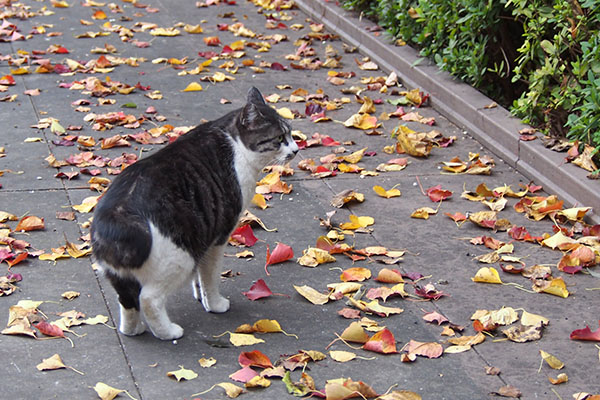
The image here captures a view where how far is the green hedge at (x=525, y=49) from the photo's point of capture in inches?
232

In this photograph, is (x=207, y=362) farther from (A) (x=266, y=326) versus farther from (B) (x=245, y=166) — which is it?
(B) (x=245, y=166)

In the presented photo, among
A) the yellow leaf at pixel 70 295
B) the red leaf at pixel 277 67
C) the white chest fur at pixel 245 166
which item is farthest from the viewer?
the red leaf at pixel 277 67

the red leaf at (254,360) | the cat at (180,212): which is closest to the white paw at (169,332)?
the cat at (180,212)

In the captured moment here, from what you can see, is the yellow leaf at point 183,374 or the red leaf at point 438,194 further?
the red leaf at point 438,194

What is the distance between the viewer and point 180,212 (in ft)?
13.2

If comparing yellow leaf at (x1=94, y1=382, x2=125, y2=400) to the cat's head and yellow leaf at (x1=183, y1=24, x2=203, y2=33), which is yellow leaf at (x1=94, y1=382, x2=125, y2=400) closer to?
the cat's head

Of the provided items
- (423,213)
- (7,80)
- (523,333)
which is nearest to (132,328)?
(523,333)

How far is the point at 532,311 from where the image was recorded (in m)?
4.50

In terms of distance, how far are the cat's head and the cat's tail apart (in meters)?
0.82

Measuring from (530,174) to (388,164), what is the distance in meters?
1.07

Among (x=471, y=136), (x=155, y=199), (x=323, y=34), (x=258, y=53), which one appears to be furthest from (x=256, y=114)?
(x=323, y=34)

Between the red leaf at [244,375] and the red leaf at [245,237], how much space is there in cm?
141

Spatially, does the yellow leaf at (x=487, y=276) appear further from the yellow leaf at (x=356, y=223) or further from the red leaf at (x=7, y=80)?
the red leaf at (x=7, y=80)

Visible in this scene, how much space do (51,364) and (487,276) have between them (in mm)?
2476
